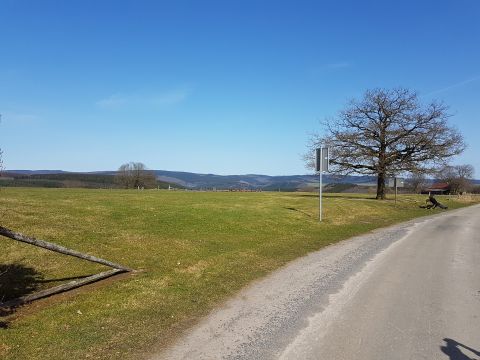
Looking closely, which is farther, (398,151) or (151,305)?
(398,151)

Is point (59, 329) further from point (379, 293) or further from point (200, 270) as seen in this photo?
point (379, 293)

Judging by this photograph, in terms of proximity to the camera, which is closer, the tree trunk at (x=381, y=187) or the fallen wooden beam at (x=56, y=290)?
the fallen wooden beam at (x=56, y=290)

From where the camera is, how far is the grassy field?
646cm

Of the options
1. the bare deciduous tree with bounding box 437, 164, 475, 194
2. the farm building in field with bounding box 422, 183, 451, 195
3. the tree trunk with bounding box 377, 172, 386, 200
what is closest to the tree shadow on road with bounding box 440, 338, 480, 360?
the tree trunk with bounding box 377, 172, 386, 200

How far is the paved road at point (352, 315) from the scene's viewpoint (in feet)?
19.7

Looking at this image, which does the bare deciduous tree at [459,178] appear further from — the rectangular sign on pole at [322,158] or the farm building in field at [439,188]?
the rectangular sign on pole at [322,158]

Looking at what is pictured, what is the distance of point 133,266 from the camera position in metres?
11.1

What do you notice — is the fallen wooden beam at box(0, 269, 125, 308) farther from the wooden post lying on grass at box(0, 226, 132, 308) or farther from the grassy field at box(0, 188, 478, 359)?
the grassy field at box(0, 188, 478, 359)

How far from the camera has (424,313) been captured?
7.61 meters

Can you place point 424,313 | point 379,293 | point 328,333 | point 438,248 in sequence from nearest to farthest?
point 328,333, point 424,313, point 379,293, point 438,248

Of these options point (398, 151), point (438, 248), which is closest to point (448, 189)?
point (398, 151)

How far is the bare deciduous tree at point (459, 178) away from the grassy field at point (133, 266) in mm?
105832

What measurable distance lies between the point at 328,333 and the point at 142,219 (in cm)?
1242

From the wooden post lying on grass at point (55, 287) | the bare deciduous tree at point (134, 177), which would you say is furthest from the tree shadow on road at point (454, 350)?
the bare deciduous tree at point (134, 177)
